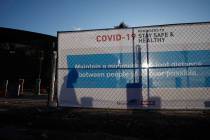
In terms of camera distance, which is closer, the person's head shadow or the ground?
the ground

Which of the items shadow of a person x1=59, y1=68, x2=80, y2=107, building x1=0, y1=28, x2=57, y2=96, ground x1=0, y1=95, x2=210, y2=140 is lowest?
ground x1=0, y1=95, x2=210, y2=140

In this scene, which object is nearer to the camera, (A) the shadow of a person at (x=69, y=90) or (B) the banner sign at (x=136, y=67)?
(B) the banner sign at (x=136, y=67)

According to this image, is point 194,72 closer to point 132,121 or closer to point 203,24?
point 203,24

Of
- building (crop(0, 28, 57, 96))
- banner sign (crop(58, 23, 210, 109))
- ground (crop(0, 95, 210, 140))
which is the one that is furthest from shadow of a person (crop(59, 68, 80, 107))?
building (crop(0, 28, 57, 96))

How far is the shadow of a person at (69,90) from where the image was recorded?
648cm

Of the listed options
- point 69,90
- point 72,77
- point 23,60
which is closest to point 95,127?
point 69,90

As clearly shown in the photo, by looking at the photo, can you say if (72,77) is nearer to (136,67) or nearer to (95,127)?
(136,67)

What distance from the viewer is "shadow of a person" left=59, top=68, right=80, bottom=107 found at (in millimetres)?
6484

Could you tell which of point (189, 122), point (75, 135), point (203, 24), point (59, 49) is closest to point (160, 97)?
point (189, 122)

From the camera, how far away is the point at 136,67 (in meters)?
6.18

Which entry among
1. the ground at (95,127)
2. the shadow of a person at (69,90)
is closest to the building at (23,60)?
the shadow of a person at (69,90)

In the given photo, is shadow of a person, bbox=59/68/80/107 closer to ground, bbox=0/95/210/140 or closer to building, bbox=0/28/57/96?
ground, bbox=0/95/210/140

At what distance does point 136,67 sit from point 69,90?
219cm

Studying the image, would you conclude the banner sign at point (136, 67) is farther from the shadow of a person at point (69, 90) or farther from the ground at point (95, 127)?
the ground at point (95, 127)
